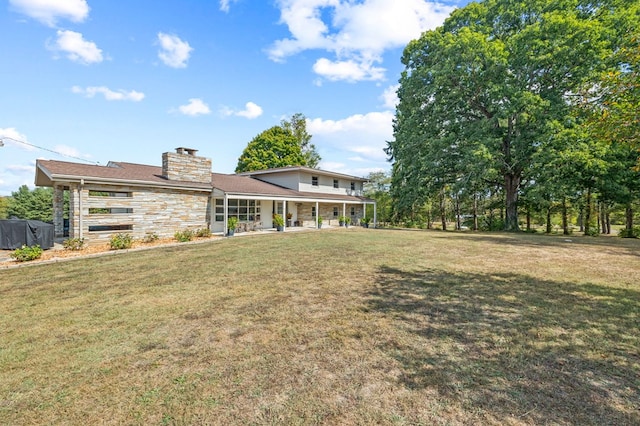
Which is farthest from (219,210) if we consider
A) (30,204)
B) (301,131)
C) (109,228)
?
(30,204)

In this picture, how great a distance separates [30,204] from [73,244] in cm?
3012

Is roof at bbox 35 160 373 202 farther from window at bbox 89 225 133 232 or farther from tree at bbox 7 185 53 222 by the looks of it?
tree at bbox 7 185 53 222

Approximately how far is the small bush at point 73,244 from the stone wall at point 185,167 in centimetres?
536

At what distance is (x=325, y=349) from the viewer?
3350 mm

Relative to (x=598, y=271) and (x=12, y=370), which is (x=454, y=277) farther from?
(x=12, y=370)

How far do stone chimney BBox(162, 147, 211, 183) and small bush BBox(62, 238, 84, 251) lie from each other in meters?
5.32

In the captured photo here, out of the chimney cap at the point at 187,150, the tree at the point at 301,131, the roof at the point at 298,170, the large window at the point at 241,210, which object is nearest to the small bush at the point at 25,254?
the chimney cap at the point at 187,150

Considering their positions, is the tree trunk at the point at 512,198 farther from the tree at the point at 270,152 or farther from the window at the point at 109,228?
the tree at the point at 270,152

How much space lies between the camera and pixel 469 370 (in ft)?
9.44

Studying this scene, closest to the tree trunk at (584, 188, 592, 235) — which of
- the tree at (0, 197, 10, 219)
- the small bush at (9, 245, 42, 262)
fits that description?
the small bush at (9, 245, 42, 262)

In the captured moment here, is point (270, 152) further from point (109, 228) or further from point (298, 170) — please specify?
point (109, 228)

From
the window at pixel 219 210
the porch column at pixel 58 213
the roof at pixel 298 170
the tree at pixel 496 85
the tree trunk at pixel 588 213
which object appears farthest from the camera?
the roof at pixel 298 170

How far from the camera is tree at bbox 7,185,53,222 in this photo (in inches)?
1182

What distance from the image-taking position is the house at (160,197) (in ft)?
38.7
